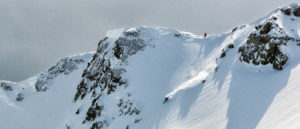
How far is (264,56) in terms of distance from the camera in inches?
848

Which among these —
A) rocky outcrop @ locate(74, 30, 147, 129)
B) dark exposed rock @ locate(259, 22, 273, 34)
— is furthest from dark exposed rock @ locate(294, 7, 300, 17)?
rocky outcrop @ locate(74, 30, 147, 129)

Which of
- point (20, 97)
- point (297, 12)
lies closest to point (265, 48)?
point (297, 12)

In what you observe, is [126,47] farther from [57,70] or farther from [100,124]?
[57,70]

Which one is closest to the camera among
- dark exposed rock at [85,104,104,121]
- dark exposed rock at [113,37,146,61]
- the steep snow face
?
dark exposed rock at [85,104,104,121]

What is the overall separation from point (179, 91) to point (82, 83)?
20.7 metres

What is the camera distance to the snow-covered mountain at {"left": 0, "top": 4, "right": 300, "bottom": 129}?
683 inches

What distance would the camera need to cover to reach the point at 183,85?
26.7 metres

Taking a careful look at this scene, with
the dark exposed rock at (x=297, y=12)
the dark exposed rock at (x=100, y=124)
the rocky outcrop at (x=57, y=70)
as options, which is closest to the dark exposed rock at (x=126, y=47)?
the dark exposed rock at (x=100, y=124)

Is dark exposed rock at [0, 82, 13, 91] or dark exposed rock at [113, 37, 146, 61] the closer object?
dark exposed rock at [113, 37, 146, 61]

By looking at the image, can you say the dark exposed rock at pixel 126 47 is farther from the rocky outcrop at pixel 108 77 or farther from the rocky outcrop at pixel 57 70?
the rocky outcrop at pixel 57 70

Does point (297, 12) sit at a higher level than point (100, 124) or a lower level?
lower

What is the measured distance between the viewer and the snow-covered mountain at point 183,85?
17344 millimetres

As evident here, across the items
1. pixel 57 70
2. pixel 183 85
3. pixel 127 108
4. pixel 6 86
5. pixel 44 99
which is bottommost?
pixel 183 85

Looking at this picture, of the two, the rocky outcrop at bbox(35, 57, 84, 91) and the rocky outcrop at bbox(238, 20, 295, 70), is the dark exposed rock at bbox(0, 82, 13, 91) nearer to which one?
the rocky outcrop at bbox(35, 57, 84, 91)
